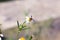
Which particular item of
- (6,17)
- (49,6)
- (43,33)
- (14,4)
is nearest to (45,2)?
(49,6)

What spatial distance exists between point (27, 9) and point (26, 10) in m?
0.06

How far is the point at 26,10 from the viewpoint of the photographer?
2.93 meters

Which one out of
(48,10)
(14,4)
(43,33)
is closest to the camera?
(43,33)

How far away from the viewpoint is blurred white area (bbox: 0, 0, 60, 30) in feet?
8.73

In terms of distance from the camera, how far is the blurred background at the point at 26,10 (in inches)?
104

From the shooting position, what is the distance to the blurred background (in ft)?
8.68

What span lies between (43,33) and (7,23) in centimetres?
51

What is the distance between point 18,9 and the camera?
9.74ft

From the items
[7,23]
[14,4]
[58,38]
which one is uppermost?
[14,4]

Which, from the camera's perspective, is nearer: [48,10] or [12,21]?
[12,21]

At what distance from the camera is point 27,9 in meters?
2.98

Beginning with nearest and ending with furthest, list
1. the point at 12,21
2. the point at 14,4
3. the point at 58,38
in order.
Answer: the point at 58,38 < the point at 12,21 < the point at 14,4

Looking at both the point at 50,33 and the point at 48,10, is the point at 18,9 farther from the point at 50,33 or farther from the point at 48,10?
the point at 50,33

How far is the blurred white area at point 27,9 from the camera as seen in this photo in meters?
2.66
